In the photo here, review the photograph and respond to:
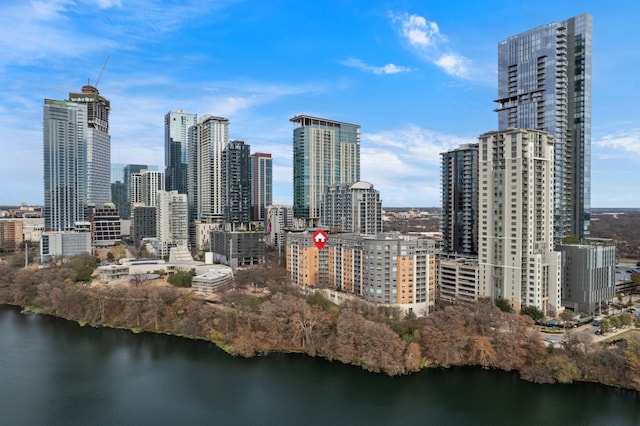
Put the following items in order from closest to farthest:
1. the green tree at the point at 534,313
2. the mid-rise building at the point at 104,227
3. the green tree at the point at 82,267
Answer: the green tree at the point at 534,313
the green tree at the point at 82,267
the mid-rise building at the point at 104,227

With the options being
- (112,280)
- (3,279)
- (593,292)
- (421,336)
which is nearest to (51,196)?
(3,279)

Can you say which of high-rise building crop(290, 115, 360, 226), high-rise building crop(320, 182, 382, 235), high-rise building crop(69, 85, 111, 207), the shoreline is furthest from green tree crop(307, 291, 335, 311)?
high-rise building crop(69, 85, 111, 207)

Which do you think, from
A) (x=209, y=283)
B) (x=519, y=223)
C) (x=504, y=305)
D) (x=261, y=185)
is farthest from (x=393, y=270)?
(x=261, y=185)

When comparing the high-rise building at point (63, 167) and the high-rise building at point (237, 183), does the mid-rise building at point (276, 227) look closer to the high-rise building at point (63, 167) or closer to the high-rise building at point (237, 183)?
the high-rise building at point (237, 183)

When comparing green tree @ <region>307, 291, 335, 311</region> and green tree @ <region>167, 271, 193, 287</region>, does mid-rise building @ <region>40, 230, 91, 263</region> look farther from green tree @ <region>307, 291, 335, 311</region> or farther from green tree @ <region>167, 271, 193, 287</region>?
green tree @ <region>307, 291, 335, 311</region>

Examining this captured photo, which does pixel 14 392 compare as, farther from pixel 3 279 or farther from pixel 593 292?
pixel 593 292

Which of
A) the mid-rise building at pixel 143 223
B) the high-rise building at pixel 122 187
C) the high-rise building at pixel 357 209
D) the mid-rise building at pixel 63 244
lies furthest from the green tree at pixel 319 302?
Result: the high-rise building at pixel 122 187
